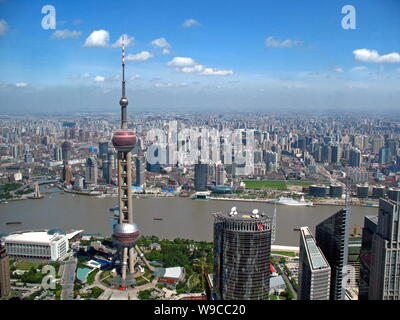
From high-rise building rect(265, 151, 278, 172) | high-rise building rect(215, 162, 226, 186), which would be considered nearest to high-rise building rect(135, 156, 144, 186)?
high-rise building rect(215, 162, 226, 186)

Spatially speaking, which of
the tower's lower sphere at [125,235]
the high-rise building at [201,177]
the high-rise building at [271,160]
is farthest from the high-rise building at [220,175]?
the tower's lower sphere at [125,235]

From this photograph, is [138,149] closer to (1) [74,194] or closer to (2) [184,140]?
(2) [184,140]

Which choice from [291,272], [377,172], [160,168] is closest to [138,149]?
[160,168]

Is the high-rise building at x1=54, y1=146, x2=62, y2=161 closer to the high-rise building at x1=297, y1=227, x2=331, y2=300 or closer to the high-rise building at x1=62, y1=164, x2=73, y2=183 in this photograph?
the high-rise building at x1=62, y1=164, x2=73, y2=183

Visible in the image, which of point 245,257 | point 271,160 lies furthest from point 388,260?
point 271,160

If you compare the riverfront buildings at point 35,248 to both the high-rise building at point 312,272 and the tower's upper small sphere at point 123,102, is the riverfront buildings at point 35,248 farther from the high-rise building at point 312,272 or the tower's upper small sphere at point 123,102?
the high-rise building at point 312,272

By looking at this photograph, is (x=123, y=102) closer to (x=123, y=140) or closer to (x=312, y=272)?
(x=123, y=140)
